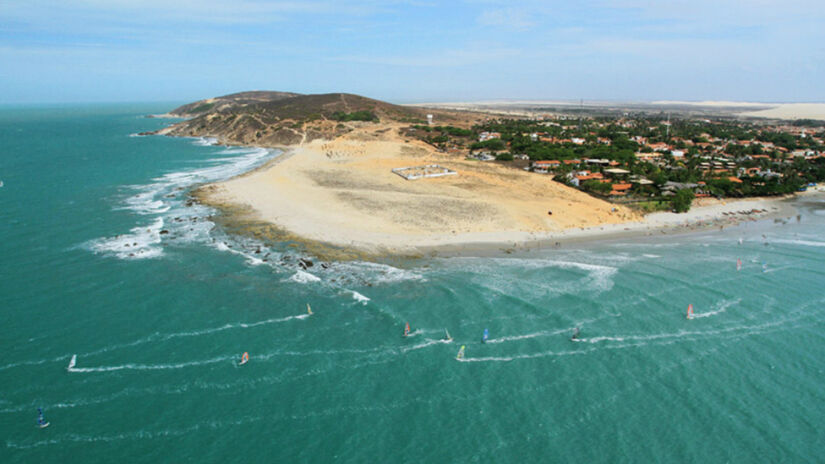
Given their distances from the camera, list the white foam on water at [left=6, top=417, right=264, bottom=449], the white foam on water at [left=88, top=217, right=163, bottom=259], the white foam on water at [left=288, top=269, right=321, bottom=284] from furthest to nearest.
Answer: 1. the white foam on water at [left=88, top=217, right=163, bottom=259]
2. the white foam on water at [left=288, top=269, right=321, bottom=284]
3. the white foam on water at [left=6, top=417, right=264, bottom=449]

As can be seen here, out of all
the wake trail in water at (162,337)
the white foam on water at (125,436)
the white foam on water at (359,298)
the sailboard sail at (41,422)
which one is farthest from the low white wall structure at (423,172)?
the sailboard sail at (41,422)

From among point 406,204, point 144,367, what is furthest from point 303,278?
point 406,204

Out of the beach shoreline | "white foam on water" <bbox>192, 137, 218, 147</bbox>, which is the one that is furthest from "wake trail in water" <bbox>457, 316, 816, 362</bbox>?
"white foam on water" <bbox>192, 137, 218, 147</bbox>

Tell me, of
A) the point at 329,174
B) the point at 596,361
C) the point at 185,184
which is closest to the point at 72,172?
the point at 185,184

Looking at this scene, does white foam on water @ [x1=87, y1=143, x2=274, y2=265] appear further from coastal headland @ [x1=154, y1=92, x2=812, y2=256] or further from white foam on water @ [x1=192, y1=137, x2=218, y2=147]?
white foam on water @ [x1=192, y1=137, x2=218, y2=147]

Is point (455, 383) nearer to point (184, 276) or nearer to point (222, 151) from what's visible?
point (184, 276)

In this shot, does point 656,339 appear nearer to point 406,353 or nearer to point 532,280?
point 532,280

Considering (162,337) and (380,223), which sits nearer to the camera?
(162,337)
